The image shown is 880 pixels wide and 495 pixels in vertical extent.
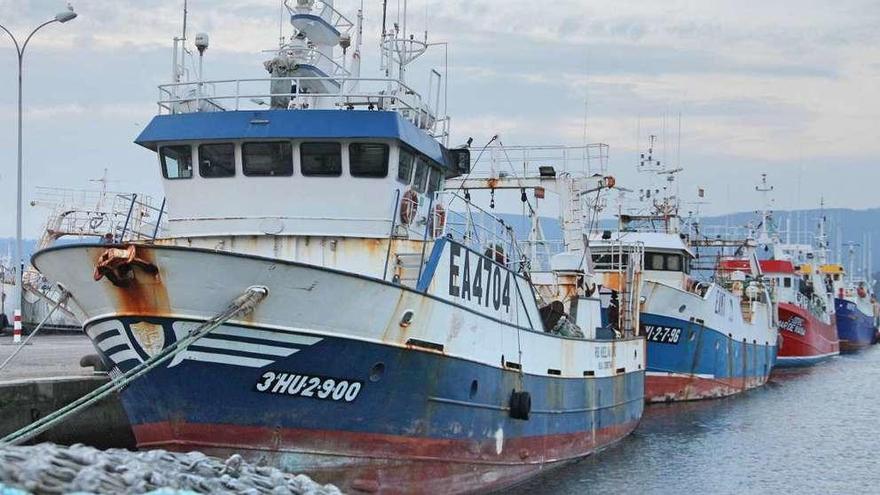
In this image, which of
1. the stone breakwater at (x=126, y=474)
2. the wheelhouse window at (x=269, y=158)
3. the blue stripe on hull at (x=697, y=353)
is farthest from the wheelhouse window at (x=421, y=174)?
the blue stripe on hull at (x=697, y=353)

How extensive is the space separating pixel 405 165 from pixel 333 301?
3.41 meters

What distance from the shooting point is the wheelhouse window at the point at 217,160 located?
14.1m

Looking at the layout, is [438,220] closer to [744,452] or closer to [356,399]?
[356,399]

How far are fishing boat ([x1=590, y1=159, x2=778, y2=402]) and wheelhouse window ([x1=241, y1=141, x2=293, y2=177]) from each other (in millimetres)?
10588

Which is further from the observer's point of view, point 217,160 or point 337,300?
point 217,160

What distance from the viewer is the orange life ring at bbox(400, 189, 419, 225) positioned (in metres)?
14.5

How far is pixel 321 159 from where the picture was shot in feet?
46.0

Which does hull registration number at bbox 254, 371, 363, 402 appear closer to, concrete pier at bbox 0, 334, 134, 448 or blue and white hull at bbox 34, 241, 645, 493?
blue and white hull at bbox 34, 241, 645, 493

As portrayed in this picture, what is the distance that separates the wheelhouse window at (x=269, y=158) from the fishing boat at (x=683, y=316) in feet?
34.7

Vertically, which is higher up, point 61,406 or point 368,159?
point 368,159

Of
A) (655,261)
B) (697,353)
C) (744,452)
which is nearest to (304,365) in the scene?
(744,452)

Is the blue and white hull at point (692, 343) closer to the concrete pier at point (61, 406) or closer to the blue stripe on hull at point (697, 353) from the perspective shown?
the blue stripe on hull at point (697, 353)

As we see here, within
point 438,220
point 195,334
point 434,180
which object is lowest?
point 195,334

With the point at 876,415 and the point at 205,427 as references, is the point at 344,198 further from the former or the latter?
the point at 876,415
